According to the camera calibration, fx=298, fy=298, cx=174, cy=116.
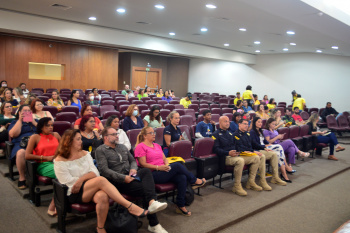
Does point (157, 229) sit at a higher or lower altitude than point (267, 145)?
lower

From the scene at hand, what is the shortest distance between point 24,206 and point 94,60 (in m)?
12.5

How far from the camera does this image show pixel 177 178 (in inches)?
163

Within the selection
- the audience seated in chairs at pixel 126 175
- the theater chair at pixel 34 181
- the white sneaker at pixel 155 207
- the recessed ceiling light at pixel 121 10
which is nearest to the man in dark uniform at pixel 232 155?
the audience seated in chairs at pixel 126 175

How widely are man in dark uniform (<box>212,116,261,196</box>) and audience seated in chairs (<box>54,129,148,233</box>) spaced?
2214mm

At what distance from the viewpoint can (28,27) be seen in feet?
36.4

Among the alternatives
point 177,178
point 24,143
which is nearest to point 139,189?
point 177,178

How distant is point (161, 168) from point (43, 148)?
1.65 meters

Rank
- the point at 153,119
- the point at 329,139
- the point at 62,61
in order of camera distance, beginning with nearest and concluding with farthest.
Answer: the point at 153,119 → the point at 329,139 → the point at 62,61

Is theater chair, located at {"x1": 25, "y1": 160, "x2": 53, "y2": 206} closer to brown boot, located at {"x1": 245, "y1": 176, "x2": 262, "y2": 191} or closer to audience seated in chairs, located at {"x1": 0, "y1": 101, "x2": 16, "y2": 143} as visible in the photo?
audience seated in chairs, located at {"x1": 0, "y1": 101, "x2": 16, "y2": 143}

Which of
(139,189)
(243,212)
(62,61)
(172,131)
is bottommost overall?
(243,212)

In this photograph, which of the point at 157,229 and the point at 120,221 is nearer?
the point at 120,221

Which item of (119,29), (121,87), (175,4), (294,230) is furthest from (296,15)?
(121,87)

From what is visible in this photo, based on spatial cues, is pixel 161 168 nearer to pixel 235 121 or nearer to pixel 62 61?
pixel 235 121

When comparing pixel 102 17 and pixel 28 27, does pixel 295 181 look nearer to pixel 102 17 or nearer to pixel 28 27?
pixel 102 17
